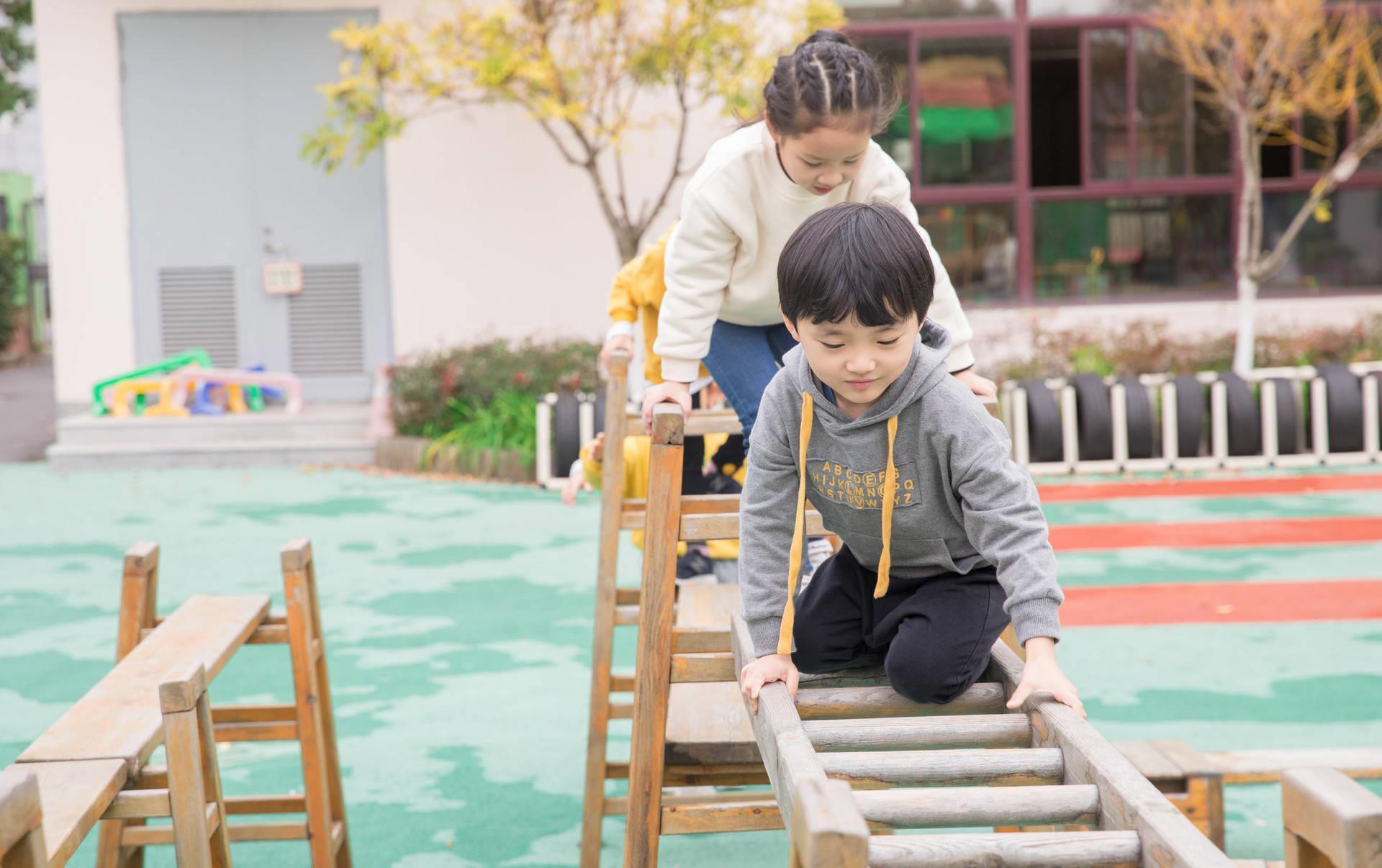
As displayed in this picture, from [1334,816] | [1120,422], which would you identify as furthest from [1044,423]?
[1334,816]

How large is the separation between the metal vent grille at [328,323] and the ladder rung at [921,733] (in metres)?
9.69

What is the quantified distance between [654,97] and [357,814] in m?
8.04

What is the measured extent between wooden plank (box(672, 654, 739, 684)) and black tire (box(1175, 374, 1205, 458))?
7.17m

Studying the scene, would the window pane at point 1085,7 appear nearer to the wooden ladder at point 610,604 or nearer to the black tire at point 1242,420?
the black tire at point 1242,420

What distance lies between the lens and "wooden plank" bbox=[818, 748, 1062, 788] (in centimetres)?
169

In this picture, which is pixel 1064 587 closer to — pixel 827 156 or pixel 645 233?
pixel 827 156

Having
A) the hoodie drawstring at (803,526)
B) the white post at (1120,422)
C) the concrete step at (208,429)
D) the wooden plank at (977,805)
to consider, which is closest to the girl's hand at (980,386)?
the hoodie drawstring at (803,526)

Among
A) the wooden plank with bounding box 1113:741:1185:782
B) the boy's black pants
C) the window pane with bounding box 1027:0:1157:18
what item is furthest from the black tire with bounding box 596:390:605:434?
the boy's black pants

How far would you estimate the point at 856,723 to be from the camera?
1.87m

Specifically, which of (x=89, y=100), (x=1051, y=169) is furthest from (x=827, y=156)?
(x=89, y=100)

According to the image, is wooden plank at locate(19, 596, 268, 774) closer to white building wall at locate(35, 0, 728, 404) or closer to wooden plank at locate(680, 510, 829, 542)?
wooden plank at locate(680, 510, 829, 542)

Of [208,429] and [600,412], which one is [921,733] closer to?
[600,412]

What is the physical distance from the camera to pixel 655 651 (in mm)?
2314

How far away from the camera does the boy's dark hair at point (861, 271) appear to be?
1.84 meters
